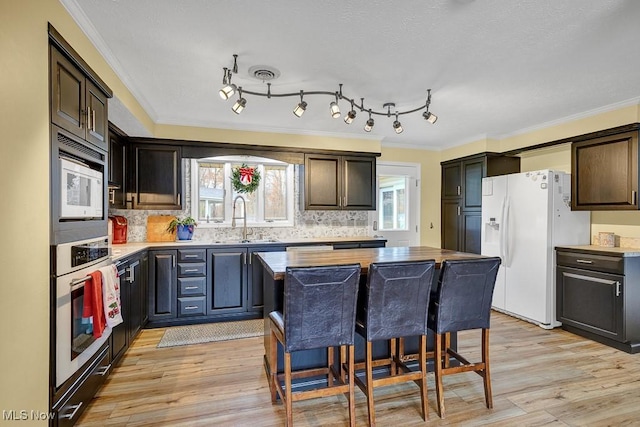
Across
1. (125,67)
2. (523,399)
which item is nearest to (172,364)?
(125,67)

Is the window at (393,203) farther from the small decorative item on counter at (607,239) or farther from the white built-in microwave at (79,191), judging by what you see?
the white built-in microwave at (79,191)

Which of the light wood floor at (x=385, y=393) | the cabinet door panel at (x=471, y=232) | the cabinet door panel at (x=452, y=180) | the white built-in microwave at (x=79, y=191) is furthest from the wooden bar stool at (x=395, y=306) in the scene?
the cabinet door panel at (x=452, y=180)

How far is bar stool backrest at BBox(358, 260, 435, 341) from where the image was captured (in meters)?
1.96

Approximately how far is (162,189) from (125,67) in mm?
1725

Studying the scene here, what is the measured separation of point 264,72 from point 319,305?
1914 mm

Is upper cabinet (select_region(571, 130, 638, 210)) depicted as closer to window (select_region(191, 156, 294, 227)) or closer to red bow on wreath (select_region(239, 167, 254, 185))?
window (select_region(191, 156, 294, 227))

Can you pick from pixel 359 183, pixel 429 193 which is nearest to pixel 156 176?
pixel 359 183

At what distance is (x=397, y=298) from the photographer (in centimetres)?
200

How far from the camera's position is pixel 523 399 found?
2301 mm

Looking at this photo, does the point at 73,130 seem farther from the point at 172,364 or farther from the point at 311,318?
the point at 172,364

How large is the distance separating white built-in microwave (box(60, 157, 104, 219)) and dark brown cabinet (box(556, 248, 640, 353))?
14.8ft

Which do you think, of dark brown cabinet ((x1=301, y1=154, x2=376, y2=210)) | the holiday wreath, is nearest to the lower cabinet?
the holiday wreath

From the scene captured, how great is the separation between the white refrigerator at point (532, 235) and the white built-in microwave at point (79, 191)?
14.3ft

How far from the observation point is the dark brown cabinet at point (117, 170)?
347cm
